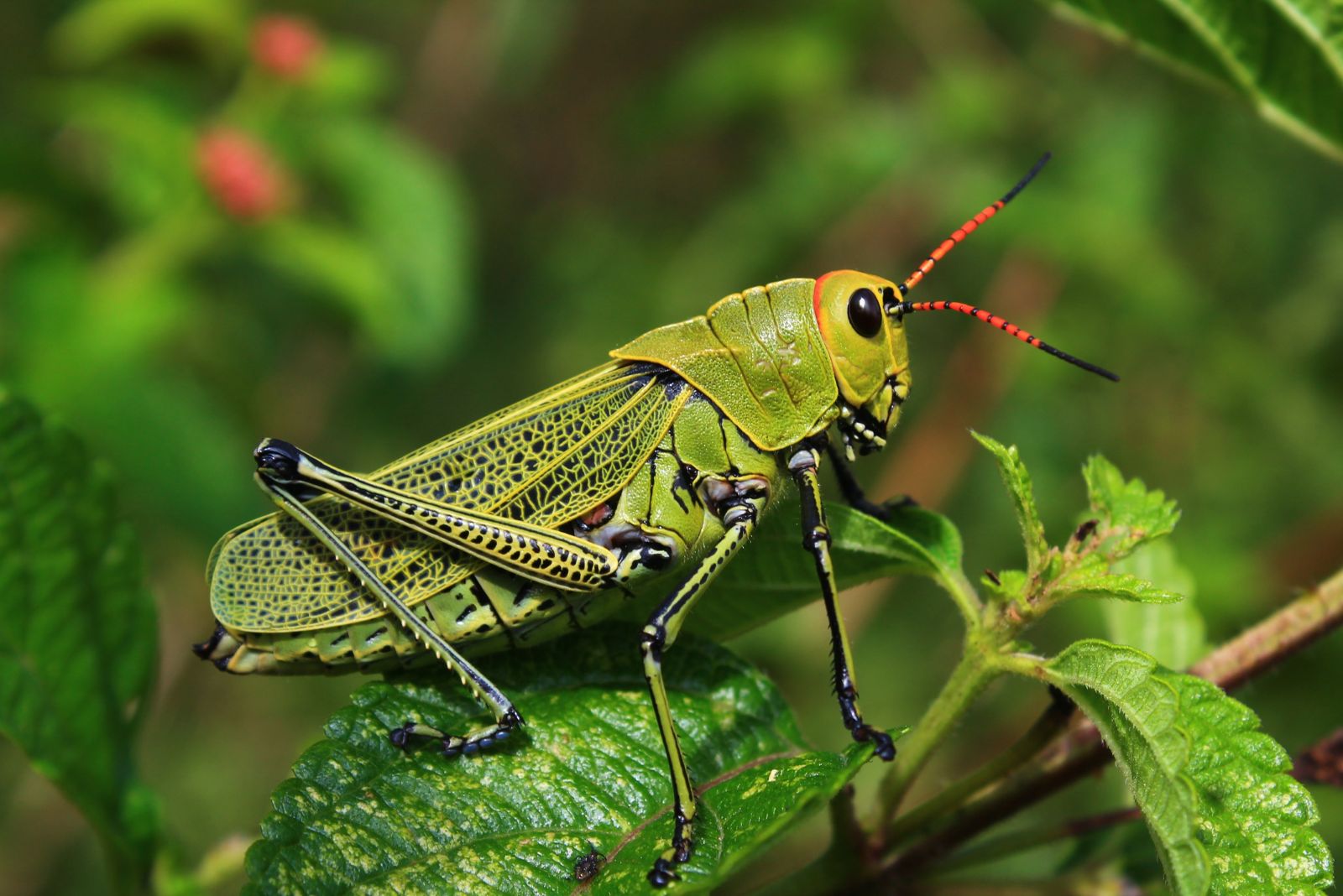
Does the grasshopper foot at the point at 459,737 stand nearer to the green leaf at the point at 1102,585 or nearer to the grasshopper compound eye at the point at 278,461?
the grasshopper compound eye at the point at 278,461

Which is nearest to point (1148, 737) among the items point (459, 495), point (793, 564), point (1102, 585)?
point (1102, 585)

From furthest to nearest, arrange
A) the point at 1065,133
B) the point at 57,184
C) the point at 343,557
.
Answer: the point at 1065,133 → the point at 57,184 → the point at 343,557

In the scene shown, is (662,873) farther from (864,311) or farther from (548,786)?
(864,311)

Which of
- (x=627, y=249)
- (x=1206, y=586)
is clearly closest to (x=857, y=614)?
(x=1206, y=586)

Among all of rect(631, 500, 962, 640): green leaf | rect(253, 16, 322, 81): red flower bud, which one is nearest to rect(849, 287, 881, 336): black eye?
rect(631, 500, 962, 640): green leaf

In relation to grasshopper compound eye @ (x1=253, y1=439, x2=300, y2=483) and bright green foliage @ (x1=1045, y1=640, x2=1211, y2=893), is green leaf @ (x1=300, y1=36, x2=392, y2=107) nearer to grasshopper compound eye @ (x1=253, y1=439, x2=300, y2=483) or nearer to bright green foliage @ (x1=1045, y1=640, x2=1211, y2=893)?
grasshopper compound eye @ (x1=253, y1=439, x2=300, y2=483)

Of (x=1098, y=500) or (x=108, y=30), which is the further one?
(x=108, y=30)

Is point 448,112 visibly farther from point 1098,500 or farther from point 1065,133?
point 1098,500
